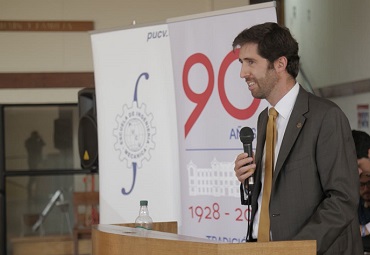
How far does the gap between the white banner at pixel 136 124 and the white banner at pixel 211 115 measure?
210mm

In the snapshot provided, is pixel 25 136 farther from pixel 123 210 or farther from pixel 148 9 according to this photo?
pixel 123 210

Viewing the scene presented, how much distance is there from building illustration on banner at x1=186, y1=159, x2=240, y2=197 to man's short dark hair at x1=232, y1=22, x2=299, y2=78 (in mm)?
2064

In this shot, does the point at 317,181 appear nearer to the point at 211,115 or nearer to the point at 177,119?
the point at 211,115

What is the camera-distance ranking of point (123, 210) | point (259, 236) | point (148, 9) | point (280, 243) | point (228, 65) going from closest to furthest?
point (280, 243) → point (259, 236) → point (228, 65) → point (123, 210) → point (148, 9)

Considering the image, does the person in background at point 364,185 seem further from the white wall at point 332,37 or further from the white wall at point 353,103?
the white wall at point 332,37

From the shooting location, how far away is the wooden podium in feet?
7.84

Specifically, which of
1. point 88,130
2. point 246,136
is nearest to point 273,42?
point 246,136

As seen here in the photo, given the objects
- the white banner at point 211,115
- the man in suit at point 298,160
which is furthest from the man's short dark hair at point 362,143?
the man in suit at point 298,160

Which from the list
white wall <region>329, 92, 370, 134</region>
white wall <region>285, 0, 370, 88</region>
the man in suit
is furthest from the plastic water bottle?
white wall <region>285, 0, 370, 88</region>

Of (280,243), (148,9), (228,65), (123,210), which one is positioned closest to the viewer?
(280,243)

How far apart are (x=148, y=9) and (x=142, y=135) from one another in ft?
13.4

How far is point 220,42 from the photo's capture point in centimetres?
525

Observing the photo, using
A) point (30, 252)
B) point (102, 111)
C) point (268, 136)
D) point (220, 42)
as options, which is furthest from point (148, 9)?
point (268, 136)

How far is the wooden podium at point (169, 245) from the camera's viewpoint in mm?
2391
